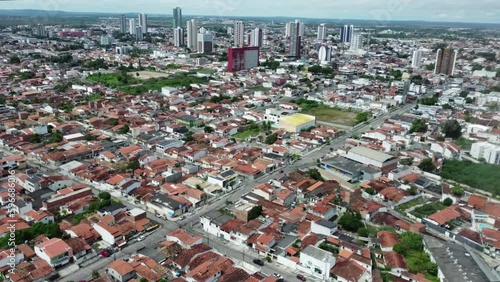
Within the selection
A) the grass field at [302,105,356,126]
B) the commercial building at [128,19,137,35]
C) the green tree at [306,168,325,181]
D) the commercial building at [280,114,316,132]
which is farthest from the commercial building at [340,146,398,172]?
the commercial building at [128,19,137,35]

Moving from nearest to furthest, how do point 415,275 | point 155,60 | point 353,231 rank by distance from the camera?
point 415,275, point 353,231, point 155,60

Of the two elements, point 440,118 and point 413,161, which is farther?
point 440,118

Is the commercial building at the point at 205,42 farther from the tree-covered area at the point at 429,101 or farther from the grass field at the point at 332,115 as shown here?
the tree-covered area at the point at 429,101

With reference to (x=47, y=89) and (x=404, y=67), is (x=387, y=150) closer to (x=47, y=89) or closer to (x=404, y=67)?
(x=47, y=89)

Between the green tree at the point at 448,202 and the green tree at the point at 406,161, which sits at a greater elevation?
the green tree at the point at 406,161

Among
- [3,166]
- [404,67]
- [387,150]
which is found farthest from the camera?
[404,67]

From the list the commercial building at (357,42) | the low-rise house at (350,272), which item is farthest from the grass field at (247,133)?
the commercial building at (357,42)

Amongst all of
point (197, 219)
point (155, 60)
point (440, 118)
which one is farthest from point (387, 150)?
point (155, 60)
